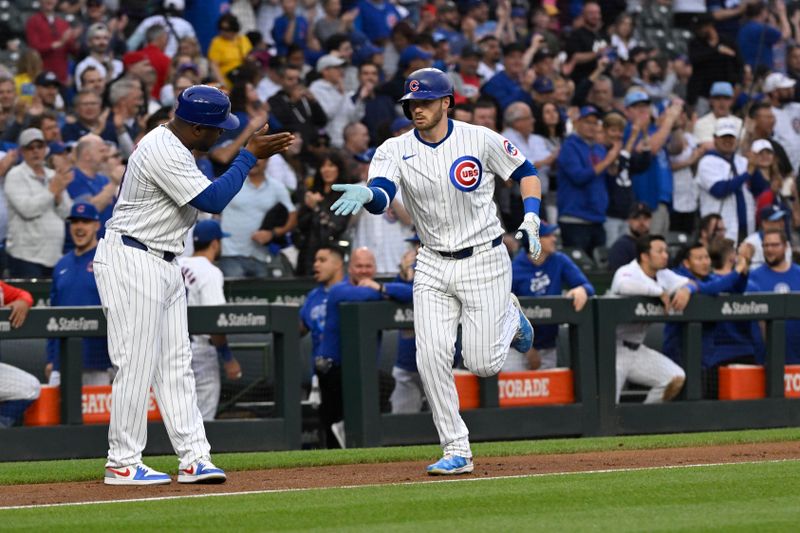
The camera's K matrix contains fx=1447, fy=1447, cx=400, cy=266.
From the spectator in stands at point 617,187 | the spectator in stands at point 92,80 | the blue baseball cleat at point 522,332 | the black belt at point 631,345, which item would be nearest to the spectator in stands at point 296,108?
the spectator in stands at point 92,80

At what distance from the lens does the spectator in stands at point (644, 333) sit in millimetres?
11562

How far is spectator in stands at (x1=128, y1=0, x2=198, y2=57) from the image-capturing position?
15625 mm

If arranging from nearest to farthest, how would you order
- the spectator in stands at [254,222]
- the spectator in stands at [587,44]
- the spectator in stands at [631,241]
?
the spectator in stands at [254,222], the spectator in stands at [631,241], the spectator in stands at [587,44]

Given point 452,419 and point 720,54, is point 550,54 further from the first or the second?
point 452,419

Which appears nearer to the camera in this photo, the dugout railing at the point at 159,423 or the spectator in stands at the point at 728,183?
the dugout railing at the point at 159,423

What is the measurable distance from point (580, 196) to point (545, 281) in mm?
2790

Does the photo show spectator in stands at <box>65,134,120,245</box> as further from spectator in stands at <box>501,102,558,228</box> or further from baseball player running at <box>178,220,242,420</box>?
spectator in stands at <box>501,102,558,228</box>

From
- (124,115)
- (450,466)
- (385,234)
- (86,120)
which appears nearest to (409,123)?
(385,234)

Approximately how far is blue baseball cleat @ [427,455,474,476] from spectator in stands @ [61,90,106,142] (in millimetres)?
6812

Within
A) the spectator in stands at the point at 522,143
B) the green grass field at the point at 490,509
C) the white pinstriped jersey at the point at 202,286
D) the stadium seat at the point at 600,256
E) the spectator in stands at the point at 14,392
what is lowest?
the green grass field at the point at 490,509

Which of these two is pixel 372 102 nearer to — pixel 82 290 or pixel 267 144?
pixel 82 290

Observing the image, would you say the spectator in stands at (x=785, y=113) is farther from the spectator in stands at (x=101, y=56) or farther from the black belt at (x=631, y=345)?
the spectator in stands at (x=101, y=56)

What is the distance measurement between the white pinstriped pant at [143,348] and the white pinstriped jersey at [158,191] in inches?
Result: 3.7

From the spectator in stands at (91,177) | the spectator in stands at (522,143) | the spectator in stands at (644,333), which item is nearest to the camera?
the spectator in stands at (644,333)
